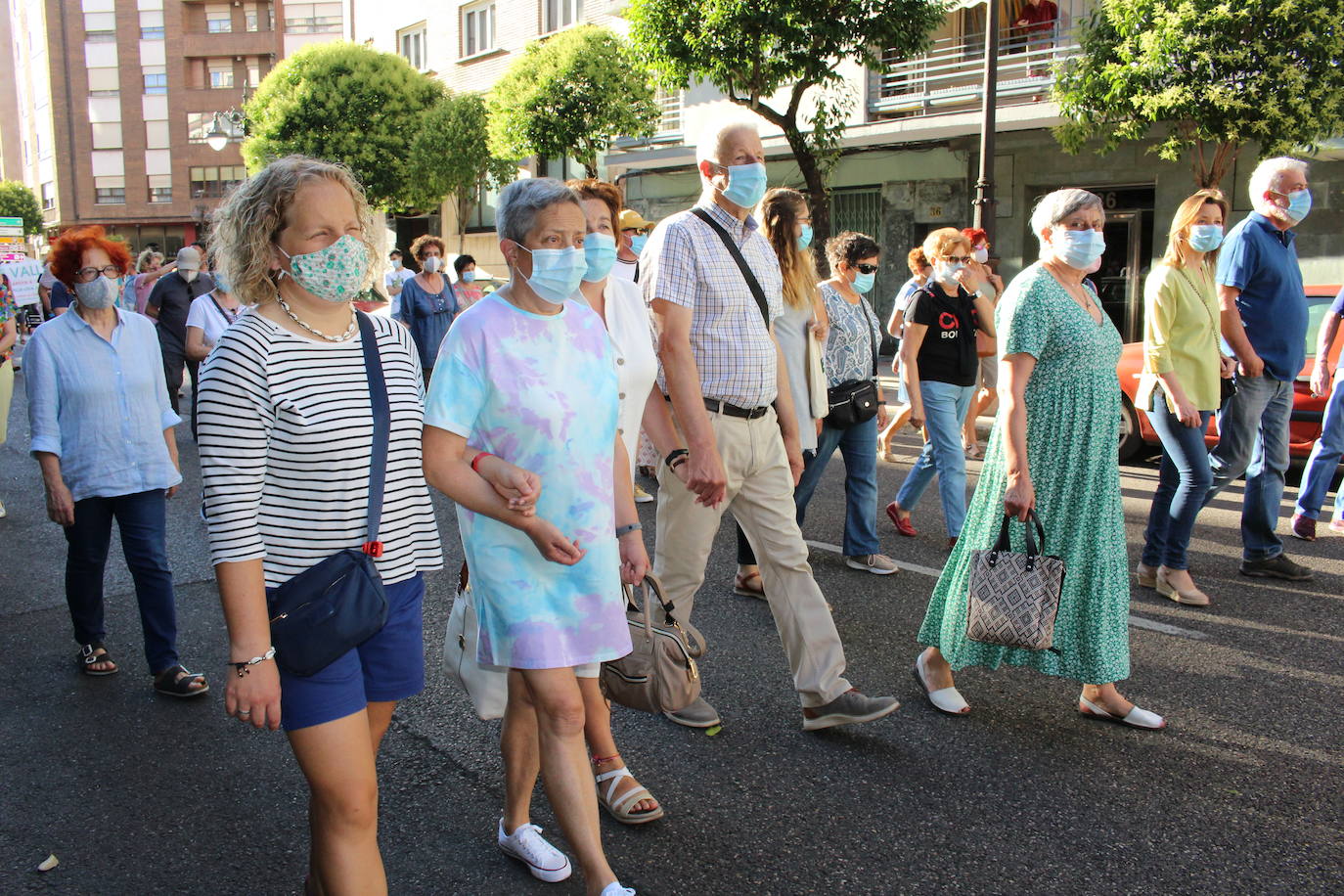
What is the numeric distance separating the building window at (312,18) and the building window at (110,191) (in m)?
13.7

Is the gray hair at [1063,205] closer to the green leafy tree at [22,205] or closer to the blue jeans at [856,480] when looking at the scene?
the blue jeans at [856,480]

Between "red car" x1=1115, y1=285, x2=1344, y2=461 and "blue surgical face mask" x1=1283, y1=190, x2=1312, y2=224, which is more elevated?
"blue surgical face mask" x1=1283, y1=190, x2=1312, y2=224

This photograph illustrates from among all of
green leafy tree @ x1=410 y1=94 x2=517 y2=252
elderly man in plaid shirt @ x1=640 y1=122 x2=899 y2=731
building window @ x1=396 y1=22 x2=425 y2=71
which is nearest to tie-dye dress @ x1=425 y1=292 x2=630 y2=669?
elderly man in plaid shirt @ x1=640 y1=122 x2=899 y2=731

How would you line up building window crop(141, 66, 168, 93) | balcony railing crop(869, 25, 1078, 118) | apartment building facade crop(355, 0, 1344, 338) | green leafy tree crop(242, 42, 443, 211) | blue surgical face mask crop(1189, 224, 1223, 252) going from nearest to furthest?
1. blue surgical face mask crop(1189, 224, 1223, 252)
2. apartment building facade crop(355, 0, 1344, 338)
3. balcony railing crop(869, 25, 1078, 118)
4. green leafy tree crop(242, 42, 443, 211)
5. building window crop(141, 66, 168, 93)

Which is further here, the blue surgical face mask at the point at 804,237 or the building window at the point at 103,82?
the building window at the point at 103,82

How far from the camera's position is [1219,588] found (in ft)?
19.1

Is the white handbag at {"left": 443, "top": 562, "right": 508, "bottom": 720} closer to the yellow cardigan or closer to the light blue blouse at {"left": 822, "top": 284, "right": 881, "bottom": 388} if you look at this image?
the light blue blouse at {"left": 822, "top": 284, "right": 881, "bottom": 388}

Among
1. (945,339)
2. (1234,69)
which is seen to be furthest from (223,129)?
(945,339)

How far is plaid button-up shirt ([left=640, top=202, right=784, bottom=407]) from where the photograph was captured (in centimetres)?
383

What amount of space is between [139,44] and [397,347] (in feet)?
217

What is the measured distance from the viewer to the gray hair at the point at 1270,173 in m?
5.77

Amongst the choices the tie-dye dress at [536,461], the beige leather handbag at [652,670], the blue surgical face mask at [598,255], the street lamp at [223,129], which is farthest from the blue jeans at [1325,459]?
the street lamp at [223,129]

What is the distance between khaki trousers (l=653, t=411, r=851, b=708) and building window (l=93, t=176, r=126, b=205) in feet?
212

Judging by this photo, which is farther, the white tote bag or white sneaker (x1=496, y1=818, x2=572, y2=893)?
white sneaker (x1=496, y1=818, x2=572, y2=893)
